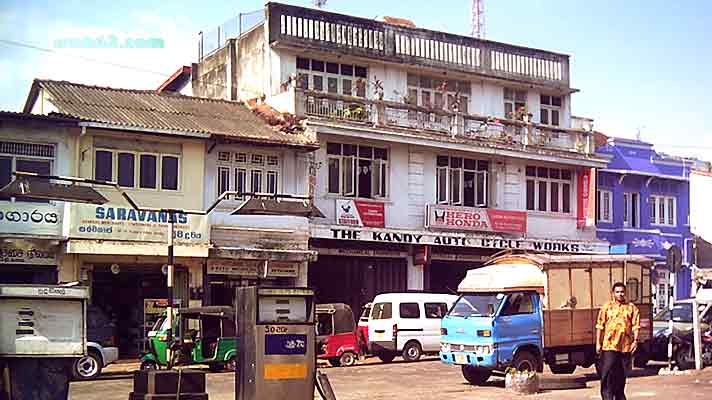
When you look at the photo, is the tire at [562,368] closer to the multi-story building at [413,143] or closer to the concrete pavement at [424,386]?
the concrete pavement at [424,386]

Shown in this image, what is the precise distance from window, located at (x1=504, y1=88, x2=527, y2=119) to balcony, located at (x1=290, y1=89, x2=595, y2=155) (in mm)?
1387

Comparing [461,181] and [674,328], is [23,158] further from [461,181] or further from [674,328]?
[674,328]

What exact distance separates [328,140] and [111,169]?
22.8ft

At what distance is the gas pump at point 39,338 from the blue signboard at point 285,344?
2.52m

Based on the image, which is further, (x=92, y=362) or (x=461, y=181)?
(x=461, y=181)

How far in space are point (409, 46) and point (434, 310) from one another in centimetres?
1002

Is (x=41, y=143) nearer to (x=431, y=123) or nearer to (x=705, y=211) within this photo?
(x=431, y=123)

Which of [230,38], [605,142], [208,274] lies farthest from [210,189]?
[605,142]

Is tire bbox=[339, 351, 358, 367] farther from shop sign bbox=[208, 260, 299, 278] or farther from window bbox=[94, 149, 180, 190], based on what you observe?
window bbox=[94, 149, 180, 190]

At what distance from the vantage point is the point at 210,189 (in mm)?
29047

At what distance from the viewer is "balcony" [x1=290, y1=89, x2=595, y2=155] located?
30.8 metres

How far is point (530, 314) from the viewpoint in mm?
20156

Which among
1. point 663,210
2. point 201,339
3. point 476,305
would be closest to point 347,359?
point 201,339

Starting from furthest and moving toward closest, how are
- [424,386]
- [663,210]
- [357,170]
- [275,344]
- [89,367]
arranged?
[663,210] < [357,170] < [89,367] < [424,386] < [275,344]
